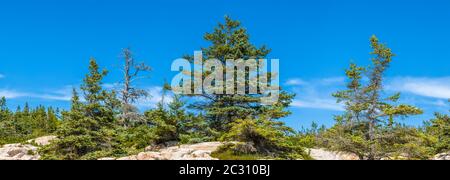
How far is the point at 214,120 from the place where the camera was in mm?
24906

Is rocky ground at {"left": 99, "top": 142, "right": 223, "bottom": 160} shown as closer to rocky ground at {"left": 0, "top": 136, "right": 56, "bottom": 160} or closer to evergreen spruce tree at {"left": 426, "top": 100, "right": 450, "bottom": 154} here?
rocky ground at {"left": 0, "top": 136, "right": 56, "bottom": 160}

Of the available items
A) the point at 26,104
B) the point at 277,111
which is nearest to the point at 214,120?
the point at 277,111

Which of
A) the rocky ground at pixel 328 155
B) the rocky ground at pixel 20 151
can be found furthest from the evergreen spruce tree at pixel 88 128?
the rocky ground at pixel 328 155

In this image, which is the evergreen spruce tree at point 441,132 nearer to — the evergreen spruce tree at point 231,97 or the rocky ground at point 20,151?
the evergreen spruce tree at point 231,97

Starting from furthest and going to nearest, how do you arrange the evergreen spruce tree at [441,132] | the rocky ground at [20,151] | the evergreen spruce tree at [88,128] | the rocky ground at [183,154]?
the evergreen spruce tree at [441,132]
the rocky ground at [20,151]
the evergreen spruce tree at [88,128]
the rocky ground at [183,154]

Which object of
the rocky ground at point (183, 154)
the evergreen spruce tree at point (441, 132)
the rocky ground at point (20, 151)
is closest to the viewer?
the rocky ground at point (183, 154)

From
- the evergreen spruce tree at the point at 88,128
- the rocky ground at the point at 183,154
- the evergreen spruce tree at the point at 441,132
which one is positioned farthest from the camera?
the evergreen spruce tree at the point at 441,132

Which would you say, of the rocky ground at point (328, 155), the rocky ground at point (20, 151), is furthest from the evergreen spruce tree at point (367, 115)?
the rocky ground at point (20, 151)

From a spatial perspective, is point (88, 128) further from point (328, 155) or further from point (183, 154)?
point (328, 155)

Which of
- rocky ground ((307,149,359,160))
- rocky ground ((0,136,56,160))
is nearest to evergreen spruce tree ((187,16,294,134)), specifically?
rocky ground ((307,149,359,160))

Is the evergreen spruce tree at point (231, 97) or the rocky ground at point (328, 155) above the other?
the evergreen spruce tree at point (231, 97)

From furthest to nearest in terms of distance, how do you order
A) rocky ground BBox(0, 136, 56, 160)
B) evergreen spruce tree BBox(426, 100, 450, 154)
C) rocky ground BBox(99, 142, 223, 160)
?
evergreen spruce tree BBox(426, 100, 450, 154), rocky ground BBox(0, 136, 56, 160), rocky ground BBox(99, 142, 223, 160)

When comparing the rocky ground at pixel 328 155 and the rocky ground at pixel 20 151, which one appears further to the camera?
the rocky ground at pixel 20 151

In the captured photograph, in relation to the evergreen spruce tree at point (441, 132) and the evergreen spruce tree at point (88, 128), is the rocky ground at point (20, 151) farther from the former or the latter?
the evergreen spruce tree at point (441, 132)
